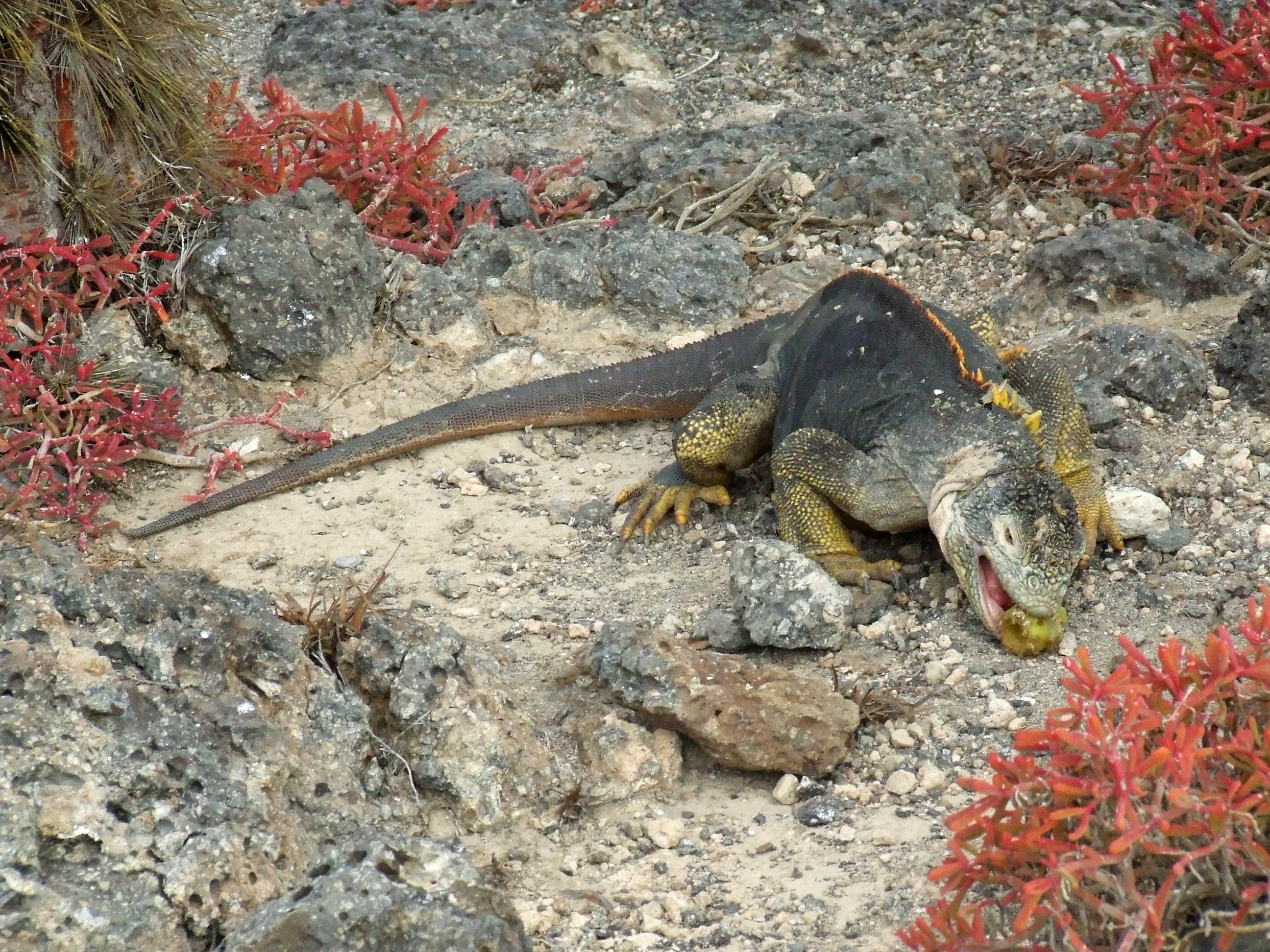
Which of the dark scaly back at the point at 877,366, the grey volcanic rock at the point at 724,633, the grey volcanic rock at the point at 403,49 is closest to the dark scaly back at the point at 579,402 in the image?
the dark scaly back at the point at 877,366

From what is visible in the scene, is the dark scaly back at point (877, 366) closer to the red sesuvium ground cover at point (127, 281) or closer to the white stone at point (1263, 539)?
the white stone at point (1263, 539)

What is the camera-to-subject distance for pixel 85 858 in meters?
2.93

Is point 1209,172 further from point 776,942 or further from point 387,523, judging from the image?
point 776,942

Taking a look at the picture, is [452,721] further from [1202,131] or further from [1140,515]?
[1202,131]

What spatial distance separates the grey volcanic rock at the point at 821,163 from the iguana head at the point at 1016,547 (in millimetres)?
3151

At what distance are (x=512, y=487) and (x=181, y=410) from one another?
5.48 ft

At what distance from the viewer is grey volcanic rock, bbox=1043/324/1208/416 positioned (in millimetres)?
5504

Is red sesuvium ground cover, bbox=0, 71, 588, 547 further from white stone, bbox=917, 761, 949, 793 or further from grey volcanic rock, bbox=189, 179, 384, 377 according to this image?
white stone, bbox=917, 761, 949, 793

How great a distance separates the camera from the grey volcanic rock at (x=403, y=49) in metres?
8.86

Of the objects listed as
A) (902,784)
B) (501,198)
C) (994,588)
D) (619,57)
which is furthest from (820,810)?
(619,57)

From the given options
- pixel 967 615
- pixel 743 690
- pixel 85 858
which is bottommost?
pixel 967 615

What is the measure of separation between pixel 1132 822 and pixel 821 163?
5708 millimetres

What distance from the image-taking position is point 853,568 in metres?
4.96

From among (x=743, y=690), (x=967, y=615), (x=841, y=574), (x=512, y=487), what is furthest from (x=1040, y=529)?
(x=512, y=487)
